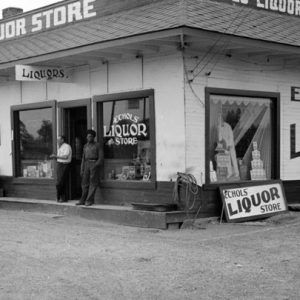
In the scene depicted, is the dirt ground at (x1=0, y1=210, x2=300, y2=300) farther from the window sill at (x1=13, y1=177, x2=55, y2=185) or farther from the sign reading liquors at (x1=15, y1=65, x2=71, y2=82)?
the sign reading liquors at (x1=15, y1=65, x2=71, y2=82)

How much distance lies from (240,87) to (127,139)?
2.62 metres

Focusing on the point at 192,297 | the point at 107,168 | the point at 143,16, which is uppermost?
the point at 143,16

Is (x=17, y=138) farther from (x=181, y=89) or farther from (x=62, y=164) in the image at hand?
(x=181, y=89)

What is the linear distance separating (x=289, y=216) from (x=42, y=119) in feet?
21.1

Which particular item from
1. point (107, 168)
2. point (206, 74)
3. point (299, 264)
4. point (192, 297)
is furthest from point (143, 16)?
point (192, 297)

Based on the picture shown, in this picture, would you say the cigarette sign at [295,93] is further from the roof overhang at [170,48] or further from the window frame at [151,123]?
the window frame at [151,123]

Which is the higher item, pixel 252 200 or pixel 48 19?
pixel 48 19

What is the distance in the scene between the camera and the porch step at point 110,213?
10.7m

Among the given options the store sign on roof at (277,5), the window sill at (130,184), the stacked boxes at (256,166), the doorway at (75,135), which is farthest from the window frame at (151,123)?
the store sign on roof at (277,5)

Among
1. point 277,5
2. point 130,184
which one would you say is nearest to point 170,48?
point 130,184

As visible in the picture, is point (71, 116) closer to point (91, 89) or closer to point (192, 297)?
point (91, 89)

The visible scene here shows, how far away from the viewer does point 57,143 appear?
1366 centimetres

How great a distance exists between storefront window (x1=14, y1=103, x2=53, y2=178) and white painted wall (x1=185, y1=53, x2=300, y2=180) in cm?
434

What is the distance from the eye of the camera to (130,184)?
11953 millimetres
